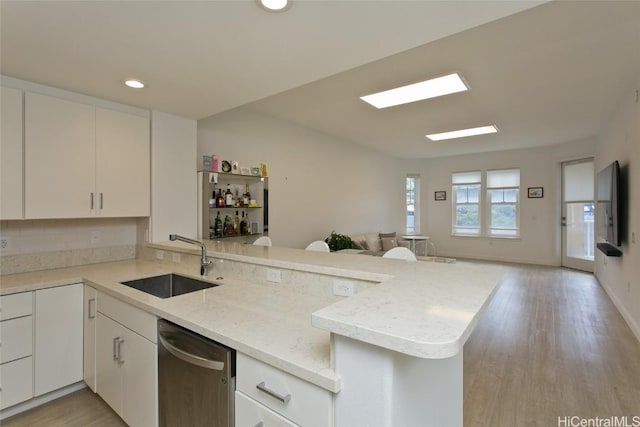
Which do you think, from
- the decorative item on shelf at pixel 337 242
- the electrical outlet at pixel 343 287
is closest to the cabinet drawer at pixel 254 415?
the electrical outlet at pixel 343 287

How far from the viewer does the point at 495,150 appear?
763cm

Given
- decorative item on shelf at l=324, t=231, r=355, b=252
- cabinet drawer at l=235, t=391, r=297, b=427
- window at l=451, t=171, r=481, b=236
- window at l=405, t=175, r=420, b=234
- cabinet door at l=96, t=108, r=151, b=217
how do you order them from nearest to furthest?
cabinet drawer at l=235, t=391, r=297, b=427 < cabinet door at l=96, t=108, r=151, b=217 < decorative item on shelf at l=324, t=231, r=355, b=252 < window at l=451, t=171, r=481, b=236 < window at l=405, t=175, r=420, b=234

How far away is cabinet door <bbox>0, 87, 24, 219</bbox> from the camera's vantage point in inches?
85.2

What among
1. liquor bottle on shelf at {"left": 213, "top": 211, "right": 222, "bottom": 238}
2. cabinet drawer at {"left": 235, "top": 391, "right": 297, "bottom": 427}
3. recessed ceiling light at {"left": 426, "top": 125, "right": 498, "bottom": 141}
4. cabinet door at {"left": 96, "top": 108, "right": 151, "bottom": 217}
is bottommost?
cabinet drawer at {"left": 235, "top": 391, "right": 297, "bottom": 427}

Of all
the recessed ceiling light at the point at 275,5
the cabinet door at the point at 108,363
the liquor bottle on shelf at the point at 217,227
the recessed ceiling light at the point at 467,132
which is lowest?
the cabinet door at the point at 108,363

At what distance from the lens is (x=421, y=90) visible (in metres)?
3.20

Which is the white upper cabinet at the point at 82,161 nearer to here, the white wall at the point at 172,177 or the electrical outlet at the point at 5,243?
the white wall at the point at 172,177

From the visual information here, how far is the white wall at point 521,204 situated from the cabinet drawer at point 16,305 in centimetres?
828

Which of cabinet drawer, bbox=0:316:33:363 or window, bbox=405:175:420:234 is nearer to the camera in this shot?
cabinet drawer, bbox=0:316:33:363

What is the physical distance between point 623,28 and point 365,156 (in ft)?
16.2

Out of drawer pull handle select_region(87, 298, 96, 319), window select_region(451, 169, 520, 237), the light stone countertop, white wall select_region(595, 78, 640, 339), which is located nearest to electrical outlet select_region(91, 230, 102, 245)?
the light stone countertop

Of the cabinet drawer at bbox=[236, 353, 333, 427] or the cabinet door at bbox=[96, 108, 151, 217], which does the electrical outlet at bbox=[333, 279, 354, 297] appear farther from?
the cabinet door at bbox=[96, 108, 151, 217]

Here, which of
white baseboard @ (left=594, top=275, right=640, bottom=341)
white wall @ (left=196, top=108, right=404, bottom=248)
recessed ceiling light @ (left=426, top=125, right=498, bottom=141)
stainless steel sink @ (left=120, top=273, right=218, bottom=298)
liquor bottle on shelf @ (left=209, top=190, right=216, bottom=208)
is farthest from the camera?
recessed ceiling light @ (left=426, top=125, right=498, bottom=141)

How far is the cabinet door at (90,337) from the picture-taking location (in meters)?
2.20
